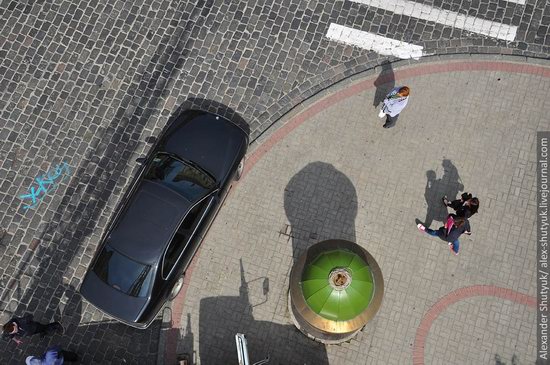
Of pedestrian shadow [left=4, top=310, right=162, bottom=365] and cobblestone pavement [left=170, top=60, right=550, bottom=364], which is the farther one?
pedestrian shadow [left=4, top=310, right=162, bottom=365]

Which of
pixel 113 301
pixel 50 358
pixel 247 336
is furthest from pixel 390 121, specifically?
pixel 50 358

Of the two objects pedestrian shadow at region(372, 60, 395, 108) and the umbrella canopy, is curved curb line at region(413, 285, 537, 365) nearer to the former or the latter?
the umbrella canopy

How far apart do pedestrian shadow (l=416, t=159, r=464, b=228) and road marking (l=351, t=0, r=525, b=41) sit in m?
3.61

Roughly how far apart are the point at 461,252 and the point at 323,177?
3577mm

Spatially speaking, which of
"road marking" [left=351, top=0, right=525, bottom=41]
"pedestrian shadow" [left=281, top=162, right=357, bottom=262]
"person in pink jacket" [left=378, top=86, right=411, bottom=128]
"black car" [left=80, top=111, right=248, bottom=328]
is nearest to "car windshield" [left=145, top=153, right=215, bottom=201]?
"black car" [left=80, top=111, right=248, bottom=328]

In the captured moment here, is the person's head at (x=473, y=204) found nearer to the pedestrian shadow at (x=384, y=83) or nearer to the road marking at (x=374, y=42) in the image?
the pedestrian shadow at (x=384, y=83)

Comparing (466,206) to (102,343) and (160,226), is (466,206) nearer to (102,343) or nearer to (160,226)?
(160,226)

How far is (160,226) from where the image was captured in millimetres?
10844

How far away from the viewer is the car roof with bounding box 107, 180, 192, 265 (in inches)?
423

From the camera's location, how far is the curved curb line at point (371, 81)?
12461 millimetres

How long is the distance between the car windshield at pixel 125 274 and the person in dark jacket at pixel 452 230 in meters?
6.17

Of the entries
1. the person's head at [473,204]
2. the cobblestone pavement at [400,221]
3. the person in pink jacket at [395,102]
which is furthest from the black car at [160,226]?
the person's head at [473,204]

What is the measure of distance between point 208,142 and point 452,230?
5743 millimetres

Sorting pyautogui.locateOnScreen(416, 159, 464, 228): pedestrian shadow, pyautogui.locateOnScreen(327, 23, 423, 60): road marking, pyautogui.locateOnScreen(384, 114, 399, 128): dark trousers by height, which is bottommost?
pyautogui.locateOnScreen(416, 159, 464, 228): pedestrian shadow
